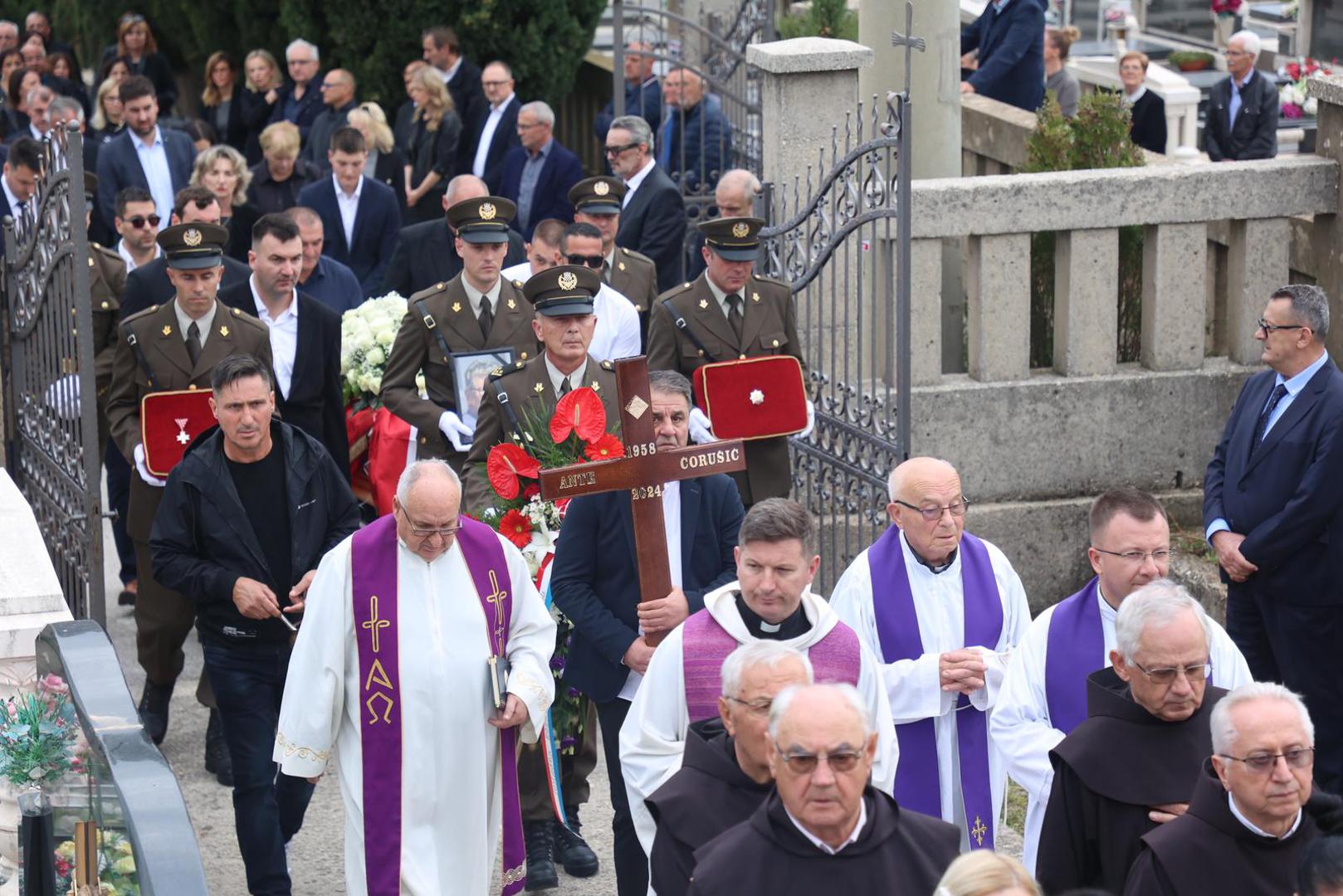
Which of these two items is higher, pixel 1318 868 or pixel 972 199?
pixel 972 199

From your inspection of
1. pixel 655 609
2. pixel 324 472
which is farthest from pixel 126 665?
pixel 655 609

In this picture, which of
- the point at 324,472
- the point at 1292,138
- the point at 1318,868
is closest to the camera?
the point at 1318,868

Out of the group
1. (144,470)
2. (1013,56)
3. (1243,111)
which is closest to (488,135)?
(1013,56)

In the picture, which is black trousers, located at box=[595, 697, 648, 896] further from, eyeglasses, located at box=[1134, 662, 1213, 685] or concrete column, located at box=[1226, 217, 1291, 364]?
concrete column, located at box=[1226, 217, 1291, 364]

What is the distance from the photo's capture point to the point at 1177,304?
32.1 feet

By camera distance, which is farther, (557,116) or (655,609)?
(557,116)

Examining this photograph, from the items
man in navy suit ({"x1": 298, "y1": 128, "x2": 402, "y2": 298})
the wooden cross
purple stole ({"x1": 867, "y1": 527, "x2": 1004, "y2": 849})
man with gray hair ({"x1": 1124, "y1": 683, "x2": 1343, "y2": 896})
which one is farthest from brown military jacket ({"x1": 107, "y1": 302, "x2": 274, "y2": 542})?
man with gray hair ({"x1": 1124, "y1": 683, "x2": 1343, "y2": 896})

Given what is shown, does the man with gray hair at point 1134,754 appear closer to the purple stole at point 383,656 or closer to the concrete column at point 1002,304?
the purple stole at point 383,656

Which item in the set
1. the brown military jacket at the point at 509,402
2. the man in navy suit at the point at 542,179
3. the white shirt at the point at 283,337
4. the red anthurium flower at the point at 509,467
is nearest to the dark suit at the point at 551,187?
the man in navy suit at the point at 542,179

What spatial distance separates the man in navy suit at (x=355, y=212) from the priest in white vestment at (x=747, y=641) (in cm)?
616

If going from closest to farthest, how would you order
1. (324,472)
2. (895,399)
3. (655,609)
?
1. (655,609)
2. (324,472)
3. (895,399)

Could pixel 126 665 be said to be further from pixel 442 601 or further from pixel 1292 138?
Result: pixel 1292 138

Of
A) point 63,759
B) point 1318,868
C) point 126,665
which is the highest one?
point 1318,868

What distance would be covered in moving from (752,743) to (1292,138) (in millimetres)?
15695
